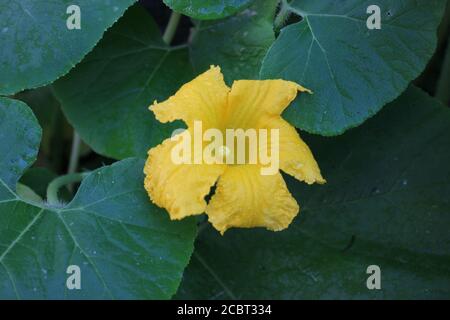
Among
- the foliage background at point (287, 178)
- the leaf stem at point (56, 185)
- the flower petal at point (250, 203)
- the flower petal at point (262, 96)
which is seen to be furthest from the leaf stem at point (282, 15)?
the leaf stem at point (56, 185)

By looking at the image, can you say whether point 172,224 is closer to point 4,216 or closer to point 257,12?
point 4,216

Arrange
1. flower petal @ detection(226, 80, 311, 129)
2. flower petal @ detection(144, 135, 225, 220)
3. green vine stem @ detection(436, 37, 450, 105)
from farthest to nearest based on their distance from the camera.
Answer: green vine stem @ detection(436, 37, 450, 105), flower petal @ detection(226, 80, 311, 129), flower petal @ detection(144, 135, 225, 220)

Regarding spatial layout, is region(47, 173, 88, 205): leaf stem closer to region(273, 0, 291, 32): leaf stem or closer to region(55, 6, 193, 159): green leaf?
region(55, 6, 193, 159): green leaf

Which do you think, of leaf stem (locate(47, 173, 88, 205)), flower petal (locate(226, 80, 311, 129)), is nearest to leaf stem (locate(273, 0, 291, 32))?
flower petal (locate(226, 80, 311, 129))

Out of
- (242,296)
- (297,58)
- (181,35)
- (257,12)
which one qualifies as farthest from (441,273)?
(181,35)

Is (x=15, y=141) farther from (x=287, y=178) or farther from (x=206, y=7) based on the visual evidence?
(x=287, y=178)
